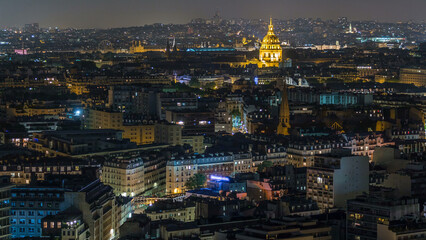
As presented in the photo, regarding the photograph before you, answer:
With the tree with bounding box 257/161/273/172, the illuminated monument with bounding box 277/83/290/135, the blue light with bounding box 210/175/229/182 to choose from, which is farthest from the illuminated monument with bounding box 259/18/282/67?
the blue light with bounding box 210/175/229/182

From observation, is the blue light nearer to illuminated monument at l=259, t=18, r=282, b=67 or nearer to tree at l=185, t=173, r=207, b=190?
tree at l=185, t=173, r=207, b=190

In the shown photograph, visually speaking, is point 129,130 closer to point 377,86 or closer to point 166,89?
A: point 166,89

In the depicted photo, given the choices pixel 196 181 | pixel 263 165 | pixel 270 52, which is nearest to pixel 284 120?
pixel 263 165

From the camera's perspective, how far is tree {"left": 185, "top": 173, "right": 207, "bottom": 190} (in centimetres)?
5150

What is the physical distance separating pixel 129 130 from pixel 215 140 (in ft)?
18.0

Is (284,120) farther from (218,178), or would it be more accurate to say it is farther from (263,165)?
(218,178)

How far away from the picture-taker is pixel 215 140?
2532 inches

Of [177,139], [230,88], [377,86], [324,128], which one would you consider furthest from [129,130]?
[377,86]

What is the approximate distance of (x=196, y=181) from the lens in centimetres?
5184

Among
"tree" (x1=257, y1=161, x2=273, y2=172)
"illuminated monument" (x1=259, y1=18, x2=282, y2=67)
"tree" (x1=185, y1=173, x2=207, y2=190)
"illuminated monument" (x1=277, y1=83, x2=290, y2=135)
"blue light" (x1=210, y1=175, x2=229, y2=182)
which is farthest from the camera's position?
"illuminated monument" (x1=259, y1=18, x2=282, y2=67)

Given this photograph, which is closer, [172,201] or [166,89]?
[172,201]

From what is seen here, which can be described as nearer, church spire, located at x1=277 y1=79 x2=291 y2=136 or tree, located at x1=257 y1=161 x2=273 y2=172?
tree, located at x1=257 y1=161 x2=273 y2=172

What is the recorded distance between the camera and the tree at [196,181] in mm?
51500

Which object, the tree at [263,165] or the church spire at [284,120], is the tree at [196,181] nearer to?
the tree at [263,165]
